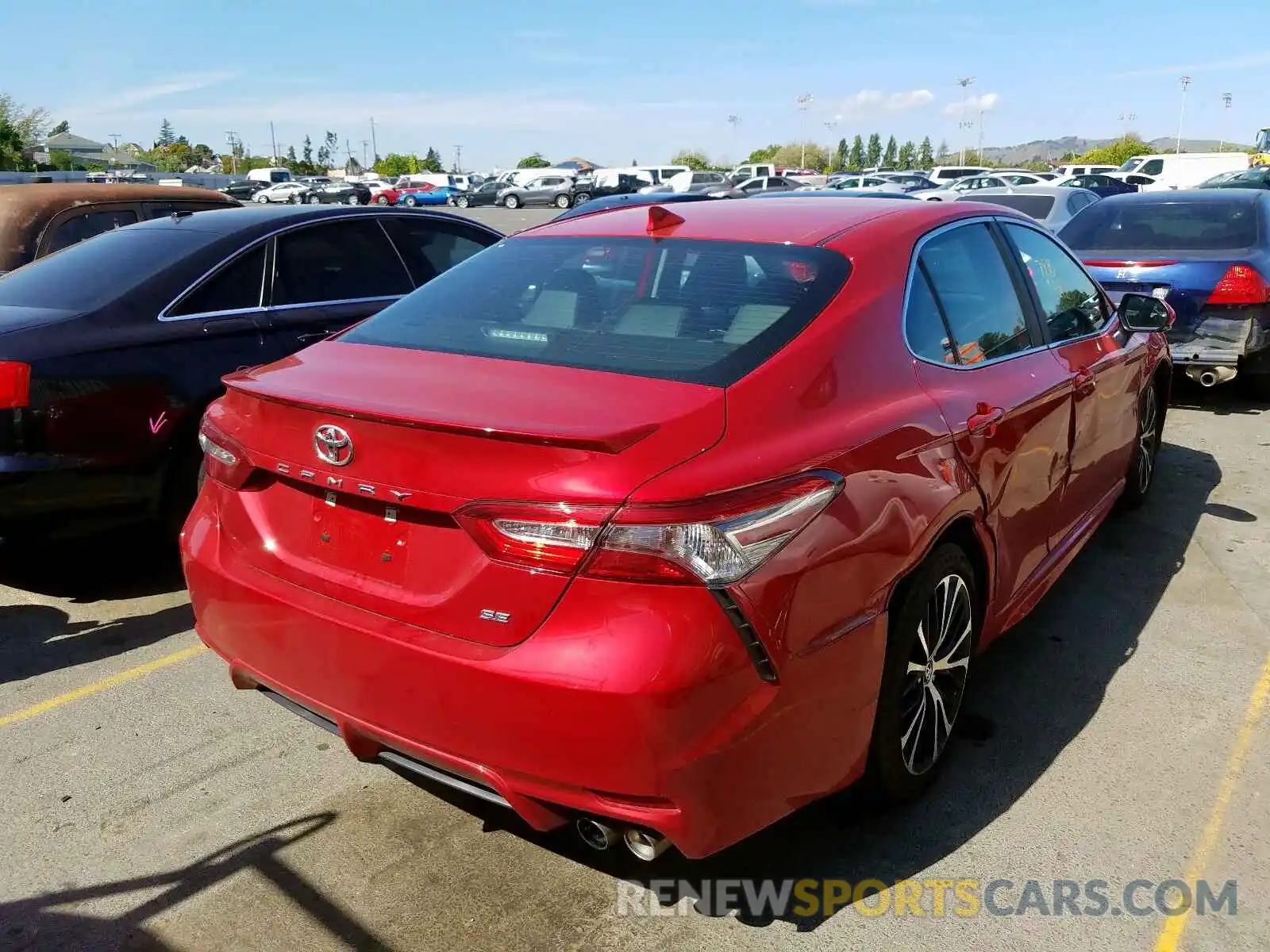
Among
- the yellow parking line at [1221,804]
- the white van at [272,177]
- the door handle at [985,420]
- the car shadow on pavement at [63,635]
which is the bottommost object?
the car shadow on pavement at [63,635]

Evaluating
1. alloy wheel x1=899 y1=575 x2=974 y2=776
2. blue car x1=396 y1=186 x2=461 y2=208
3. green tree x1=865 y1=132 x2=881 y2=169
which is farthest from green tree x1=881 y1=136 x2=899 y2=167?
alloy wheel x1=899 y1=575 x2=974 y2=776

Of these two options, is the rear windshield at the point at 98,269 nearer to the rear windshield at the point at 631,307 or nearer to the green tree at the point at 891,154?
the rear windshield at the point at 631,307

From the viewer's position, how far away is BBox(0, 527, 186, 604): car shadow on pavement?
4691 mm

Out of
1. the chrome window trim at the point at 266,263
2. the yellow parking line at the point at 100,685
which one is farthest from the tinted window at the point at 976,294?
the yellow parking line at the point at 100,685

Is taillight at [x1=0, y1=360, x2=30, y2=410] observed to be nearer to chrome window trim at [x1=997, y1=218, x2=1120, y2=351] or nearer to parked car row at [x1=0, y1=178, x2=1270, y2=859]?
parked car row at [x1=0, y1=178, x2=1270, y2=859]

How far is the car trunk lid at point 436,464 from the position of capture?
2.20m

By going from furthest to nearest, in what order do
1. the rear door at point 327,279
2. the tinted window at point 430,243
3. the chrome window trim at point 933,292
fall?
1. the tinted window at point 430,243
2. the rear door at point 327,279
3. the chrome window trim at point 933,292

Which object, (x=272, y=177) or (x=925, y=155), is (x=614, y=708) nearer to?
(x=272, y=177)

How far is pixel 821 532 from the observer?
229cm


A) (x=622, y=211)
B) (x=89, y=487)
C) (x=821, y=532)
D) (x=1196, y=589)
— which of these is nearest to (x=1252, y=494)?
(x=1196, y=589)

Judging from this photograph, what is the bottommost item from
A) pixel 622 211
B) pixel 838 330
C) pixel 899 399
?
pixel 899 399

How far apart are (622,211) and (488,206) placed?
180ft

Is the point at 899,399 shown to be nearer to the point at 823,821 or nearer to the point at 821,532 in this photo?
the point at 821,532

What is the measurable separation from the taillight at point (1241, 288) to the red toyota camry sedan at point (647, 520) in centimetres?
508
